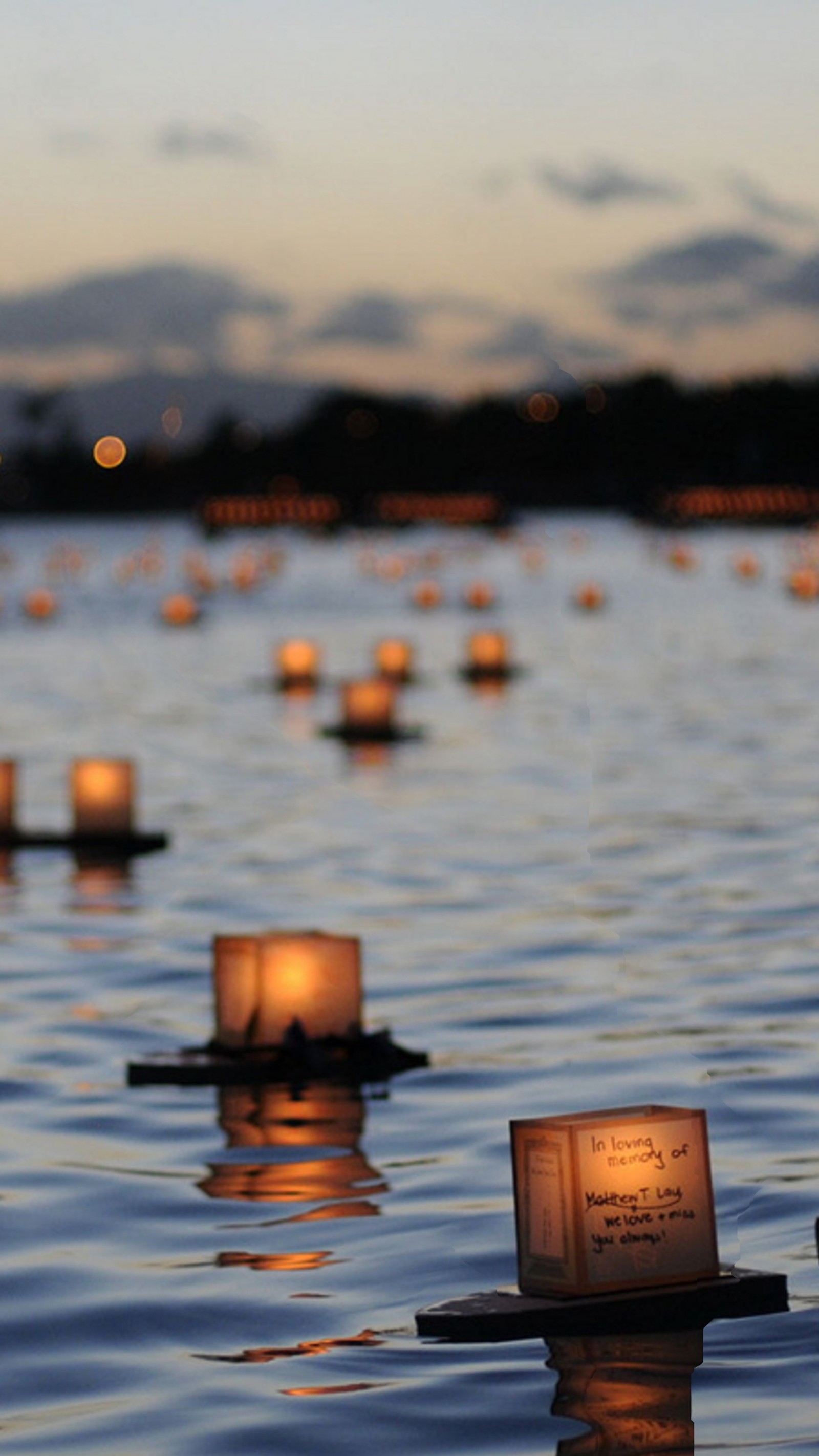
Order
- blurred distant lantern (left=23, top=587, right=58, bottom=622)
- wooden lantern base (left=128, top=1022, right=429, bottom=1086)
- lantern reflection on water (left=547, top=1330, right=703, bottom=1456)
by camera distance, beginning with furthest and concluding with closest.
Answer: blurred distant lantern (left=23, top=587, right=58, bottom=622) < wooden lantern base (left=128, top=1022, right=429, bottom=1086) < lantern reflection on water (left=547, top=1330, right=703, bottom=1456)

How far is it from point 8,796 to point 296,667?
19.0 m

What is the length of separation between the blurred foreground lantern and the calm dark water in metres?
0.26

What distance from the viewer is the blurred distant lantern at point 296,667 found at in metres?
41.3

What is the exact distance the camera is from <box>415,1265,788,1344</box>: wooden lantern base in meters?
8.20

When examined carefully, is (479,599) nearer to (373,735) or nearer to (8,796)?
(373,735)

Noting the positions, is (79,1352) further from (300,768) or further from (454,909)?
(300,768)

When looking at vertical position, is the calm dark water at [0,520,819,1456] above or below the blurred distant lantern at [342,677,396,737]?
below

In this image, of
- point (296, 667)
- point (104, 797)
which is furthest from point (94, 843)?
point (296, 667)

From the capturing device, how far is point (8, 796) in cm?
2252

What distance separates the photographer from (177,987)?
15391 millimetres

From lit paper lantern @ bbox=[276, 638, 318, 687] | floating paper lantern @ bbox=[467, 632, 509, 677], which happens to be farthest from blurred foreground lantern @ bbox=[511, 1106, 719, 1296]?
floating paper lantern @ bbox=[467, 632, 509, 677]

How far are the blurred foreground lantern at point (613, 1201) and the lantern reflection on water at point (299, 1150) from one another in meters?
1.37

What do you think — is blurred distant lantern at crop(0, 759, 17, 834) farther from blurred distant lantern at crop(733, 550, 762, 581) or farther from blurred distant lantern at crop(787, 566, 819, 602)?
blurred distant lantern at crop(733, 550, 762, 581)

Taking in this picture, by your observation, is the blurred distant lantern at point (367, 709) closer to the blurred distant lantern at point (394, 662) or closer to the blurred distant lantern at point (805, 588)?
the blurred distant lantern at point (394, 662)
